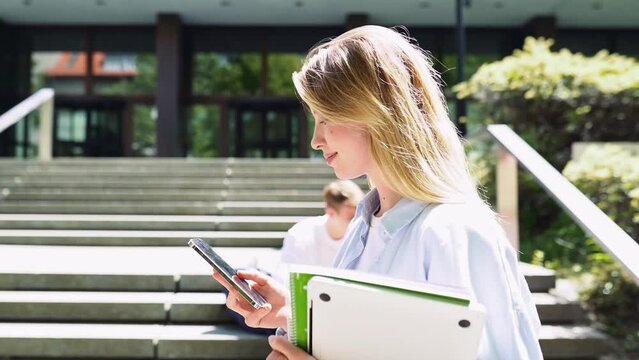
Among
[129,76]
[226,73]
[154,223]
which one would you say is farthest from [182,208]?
[129,76]

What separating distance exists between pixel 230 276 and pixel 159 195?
6.13m

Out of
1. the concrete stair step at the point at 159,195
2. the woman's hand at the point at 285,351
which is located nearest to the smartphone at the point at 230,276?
the woman's hand at the point at 285,351

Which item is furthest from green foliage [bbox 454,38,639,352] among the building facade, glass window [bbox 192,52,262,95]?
glass window [bbox 192,52,262,95]

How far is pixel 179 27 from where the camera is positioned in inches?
580

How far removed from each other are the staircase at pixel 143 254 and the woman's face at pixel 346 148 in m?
2.58

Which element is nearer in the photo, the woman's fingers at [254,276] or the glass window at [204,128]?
the woman's fingers at [254,276]

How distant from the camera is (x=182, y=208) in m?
6.69

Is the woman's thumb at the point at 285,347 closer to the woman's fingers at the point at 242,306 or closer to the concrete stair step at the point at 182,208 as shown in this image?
the woman's fingers at the point at 242,306

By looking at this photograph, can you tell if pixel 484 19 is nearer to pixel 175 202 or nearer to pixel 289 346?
pixel 175 202

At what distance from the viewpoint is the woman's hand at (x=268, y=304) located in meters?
1.29

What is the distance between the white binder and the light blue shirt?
7 cm

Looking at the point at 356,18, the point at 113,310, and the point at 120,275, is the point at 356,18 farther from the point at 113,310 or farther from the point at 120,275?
the point at 113,310

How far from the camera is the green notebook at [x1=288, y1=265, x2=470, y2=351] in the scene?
0.88 meters

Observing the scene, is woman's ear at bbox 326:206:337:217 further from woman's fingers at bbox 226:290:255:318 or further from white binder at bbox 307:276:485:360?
white binder at bbox 307:276:485:360
